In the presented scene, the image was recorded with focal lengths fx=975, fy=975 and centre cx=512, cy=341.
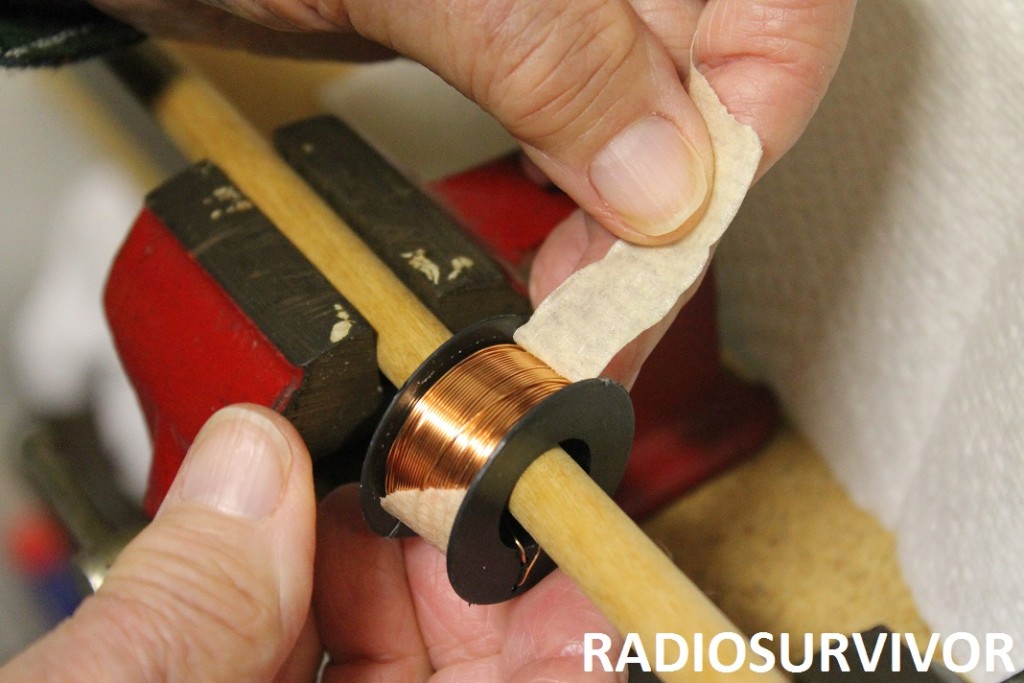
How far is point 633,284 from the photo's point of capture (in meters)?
1.02

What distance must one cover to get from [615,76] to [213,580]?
2.01 ft

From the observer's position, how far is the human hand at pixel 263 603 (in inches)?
32.5

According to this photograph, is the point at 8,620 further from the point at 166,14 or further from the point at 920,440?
the point at 920,440

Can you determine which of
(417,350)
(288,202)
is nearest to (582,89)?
(417,350)

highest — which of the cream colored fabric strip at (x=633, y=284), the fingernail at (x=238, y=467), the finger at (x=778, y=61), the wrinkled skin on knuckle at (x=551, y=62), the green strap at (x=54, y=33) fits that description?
the green strap at (x=54, y=33)

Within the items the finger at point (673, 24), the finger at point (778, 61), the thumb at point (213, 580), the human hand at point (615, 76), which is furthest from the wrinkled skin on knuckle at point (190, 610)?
the finger at point (673, 24)

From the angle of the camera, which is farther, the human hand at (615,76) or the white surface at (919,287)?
the white surface at (919,287)

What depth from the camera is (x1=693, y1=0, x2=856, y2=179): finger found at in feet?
3.46

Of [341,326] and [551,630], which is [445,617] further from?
[341,326]

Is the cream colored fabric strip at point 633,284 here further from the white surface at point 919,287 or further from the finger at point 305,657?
the finger at point 305,657

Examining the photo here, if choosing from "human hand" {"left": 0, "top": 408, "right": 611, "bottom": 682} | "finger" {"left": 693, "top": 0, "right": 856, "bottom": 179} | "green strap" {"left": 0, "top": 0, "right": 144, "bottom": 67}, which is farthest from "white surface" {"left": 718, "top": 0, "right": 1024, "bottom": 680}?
"green strap" {"left": 0, "top": 0, "right": 144, "bottom": 67}

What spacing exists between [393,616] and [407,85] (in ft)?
3.37

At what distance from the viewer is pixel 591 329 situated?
0.99 metres

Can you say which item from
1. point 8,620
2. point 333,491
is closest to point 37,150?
point 8,620
